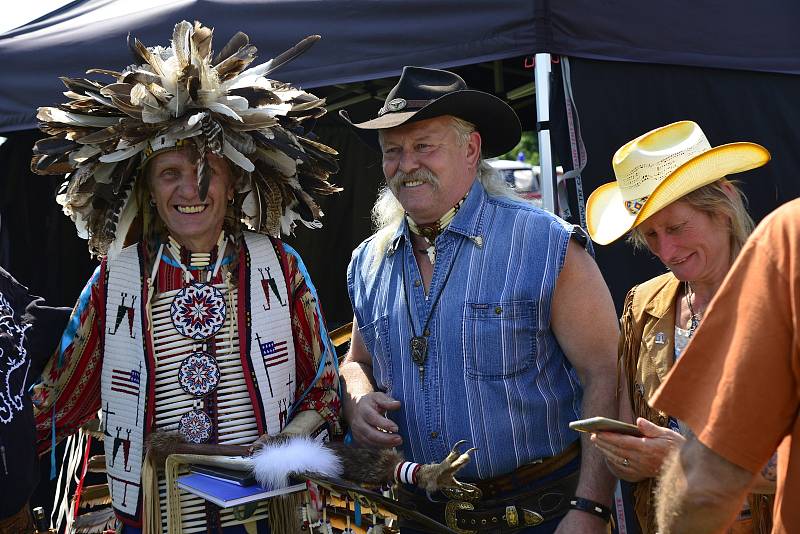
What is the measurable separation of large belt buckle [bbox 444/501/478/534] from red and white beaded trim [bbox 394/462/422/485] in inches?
8.8

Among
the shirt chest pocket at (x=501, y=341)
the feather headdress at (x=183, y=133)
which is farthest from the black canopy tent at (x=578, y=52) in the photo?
the shirt chest pocket at (x=501, y=341)

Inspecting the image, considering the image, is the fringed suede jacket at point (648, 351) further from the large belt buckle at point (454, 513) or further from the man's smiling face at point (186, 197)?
the man's smiling face at point (186, 197)

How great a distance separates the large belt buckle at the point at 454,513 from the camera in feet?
9.20

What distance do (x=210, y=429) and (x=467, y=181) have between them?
3.72ft

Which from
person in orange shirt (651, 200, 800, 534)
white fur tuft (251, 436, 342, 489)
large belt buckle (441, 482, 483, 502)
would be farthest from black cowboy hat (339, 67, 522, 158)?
person in orange shirt (651, 200, 800, 534)

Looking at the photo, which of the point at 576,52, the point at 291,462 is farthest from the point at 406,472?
the point at 576,52

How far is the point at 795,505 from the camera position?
1.54m

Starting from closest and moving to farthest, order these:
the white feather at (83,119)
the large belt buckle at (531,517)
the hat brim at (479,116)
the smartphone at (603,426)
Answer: the smartphone at (603,426) → the large belt buckle at (531,517) → the hat brim at (479,116) → the white feather at (83,119)

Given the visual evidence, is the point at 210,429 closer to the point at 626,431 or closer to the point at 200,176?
the point at 200,176

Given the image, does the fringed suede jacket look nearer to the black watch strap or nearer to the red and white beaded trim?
the black watch strap

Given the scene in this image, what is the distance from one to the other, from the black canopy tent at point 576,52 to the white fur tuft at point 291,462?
221 cm

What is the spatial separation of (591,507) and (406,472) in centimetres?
54

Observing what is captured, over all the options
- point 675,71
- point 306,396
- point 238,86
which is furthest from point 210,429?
point 675,71

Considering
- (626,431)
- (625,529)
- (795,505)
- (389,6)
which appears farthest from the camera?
(389,6)
